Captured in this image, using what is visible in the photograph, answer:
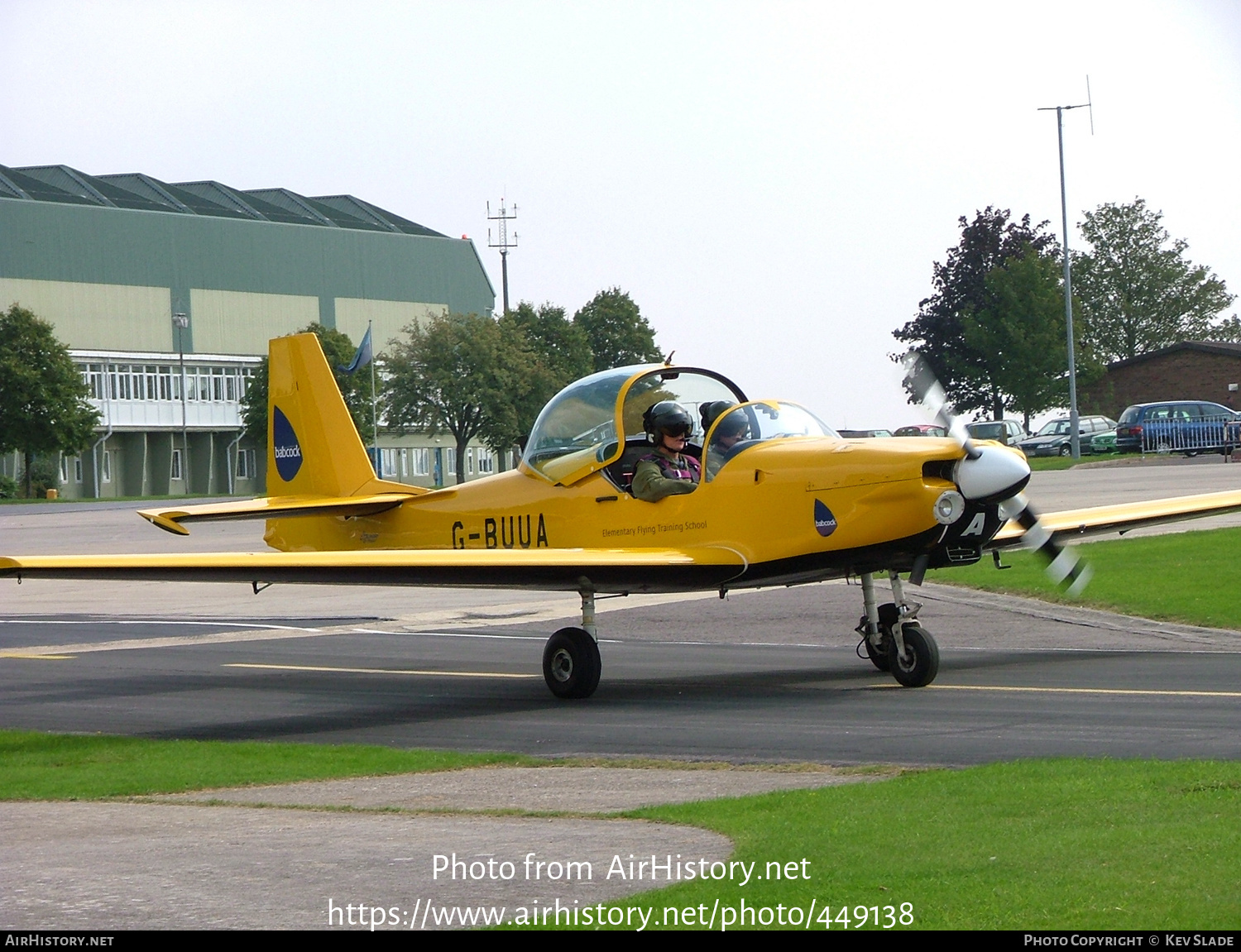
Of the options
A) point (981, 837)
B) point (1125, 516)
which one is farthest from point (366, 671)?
point (981, 837)

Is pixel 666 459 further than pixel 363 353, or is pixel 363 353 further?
pixel 363 353

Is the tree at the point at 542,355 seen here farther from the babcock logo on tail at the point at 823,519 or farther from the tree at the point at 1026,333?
the babcock logo on tail at the point at 823,519

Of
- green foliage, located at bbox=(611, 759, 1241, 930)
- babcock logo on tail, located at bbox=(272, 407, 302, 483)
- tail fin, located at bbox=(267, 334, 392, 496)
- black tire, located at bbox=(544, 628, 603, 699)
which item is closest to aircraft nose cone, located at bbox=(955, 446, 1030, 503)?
green foliage, located at bbox=(611, 759, 1241, 930)

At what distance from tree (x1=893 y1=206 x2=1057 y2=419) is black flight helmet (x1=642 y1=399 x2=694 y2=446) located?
67.7 metres

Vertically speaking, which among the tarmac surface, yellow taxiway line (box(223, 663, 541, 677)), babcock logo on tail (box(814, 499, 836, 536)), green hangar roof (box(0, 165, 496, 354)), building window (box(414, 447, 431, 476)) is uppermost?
green hangar roof (box(0, 165, 496, 354))

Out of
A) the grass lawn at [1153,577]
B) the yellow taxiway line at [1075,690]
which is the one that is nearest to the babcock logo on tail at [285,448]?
the yellow taxiway line at [1075,690]

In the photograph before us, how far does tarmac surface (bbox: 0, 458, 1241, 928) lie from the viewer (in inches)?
284

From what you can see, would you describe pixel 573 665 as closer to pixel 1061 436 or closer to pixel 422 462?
pixel 1061 436

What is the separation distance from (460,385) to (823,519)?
7512cm

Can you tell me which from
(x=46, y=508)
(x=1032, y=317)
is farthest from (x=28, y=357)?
(x=1032, y=317)

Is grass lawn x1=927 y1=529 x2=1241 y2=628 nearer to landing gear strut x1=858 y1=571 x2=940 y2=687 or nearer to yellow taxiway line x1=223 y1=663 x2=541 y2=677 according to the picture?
landing gear strut x1=858 y1=571 x2=940 y2=687

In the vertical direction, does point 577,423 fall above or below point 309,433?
below

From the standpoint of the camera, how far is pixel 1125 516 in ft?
54.4

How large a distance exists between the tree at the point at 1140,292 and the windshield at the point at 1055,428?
4769 centimetres
